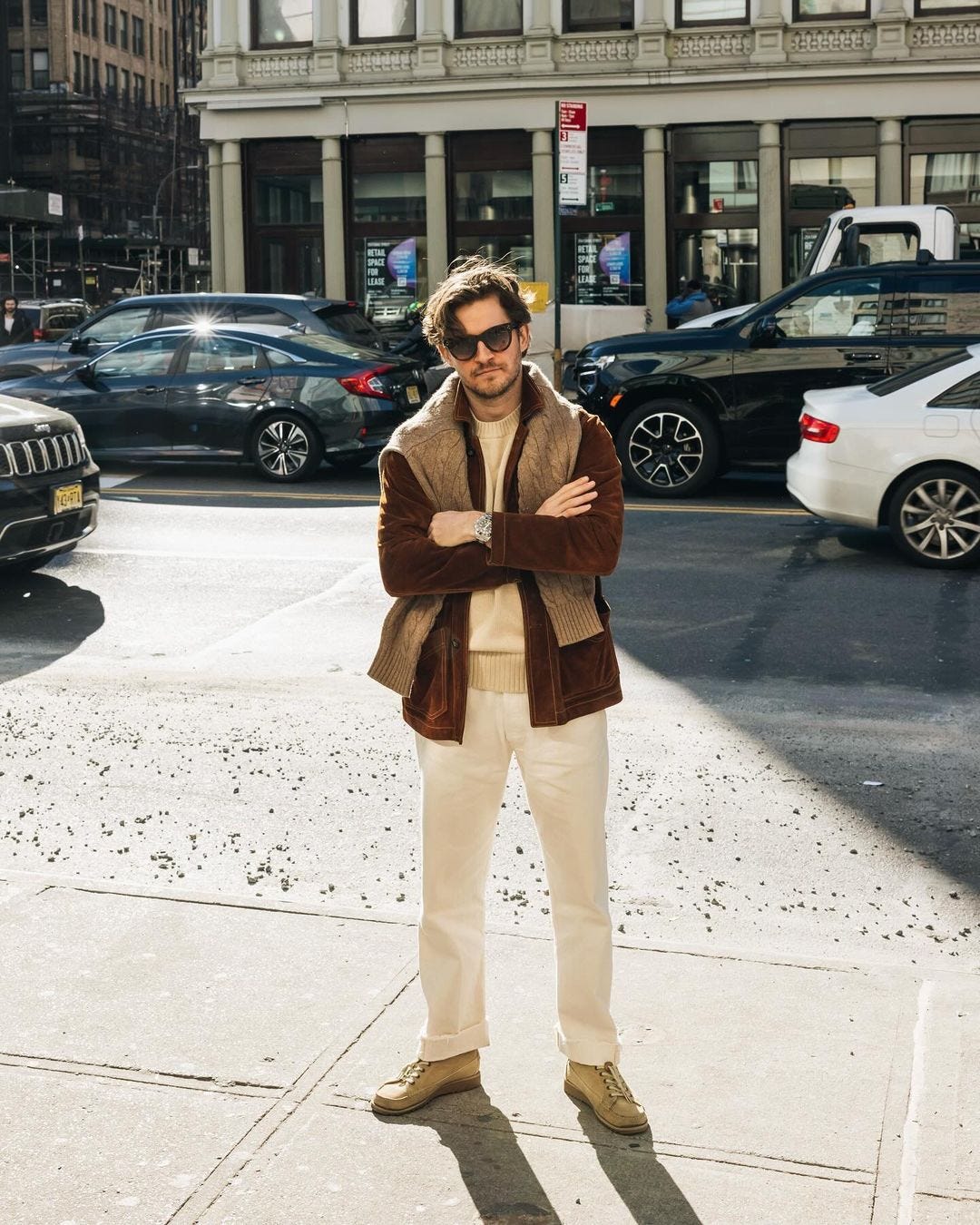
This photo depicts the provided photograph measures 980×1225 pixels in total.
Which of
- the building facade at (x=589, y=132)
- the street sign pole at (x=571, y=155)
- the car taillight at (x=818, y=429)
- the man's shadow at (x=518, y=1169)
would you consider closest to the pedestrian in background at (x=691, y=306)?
the street sign pole at (x=571, y=155)

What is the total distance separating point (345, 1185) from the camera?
3.53 m

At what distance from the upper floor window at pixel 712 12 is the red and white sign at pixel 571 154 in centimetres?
1609

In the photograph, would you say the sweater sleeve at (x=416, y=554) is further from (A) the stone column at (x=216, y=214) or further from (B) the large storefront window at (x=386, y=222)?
(A) the stone column at (x=216, y=214)

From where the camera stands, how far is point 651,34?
3353 cm

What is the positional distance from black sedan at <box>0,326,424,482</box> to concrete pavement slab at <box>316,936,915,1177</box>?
11881 mm

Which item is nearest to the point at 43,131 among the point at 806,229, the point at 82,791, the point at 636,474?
the point at 806,229

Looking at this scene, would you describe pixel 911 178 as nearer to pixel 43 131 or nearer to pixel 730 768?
pixel 730 768

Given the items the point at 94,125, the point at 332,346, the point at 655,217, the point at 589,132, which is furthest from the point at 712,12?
the point at 94,125

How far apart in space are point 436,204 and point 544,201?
7.16 feet

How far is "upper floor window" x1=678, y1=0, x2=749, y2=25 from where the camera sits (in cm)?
3359

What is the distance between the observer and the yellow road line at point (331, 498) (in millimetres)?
14102

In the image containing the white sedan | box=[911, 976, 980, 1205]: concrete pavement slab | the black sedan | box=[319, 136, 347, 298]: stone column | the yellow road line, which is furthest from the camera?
box=[319, 136, 347, 298]: stone column

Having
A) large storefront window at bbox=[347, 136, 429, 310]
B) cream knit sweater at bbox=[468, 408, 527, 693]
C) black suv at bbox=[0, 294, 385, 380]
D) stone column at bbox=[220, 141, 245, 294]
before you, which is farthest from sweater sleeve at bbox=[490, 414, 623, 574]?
stone column at bbox=[220, 141, 245, 294]

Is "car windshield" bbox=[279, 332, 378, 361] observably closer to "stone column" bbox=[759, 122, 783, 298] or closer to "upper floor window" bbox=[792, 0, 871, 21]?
"stone column" bbox=[759, 122, 783, 298]
